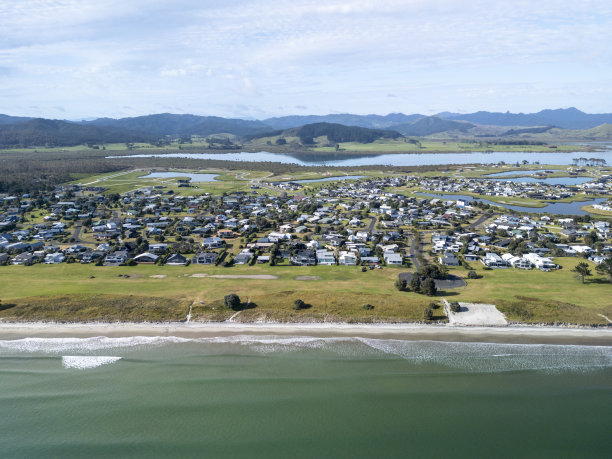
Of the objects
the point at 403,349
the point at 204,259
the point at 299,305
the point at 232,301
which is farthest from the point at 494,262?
the point at 204,259

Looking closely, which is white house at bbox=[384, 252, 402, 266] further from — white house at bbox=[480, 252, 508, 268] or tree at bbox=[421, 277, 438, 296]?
white house at bbox=[480, 252, 508, 268]

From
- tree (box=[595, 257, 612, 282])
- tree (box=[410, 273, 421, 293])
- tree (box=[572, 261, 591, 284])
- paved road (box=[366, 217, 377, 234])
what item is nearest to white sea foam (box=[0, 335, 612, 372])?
tree (box=[410, 273, 421, 293])

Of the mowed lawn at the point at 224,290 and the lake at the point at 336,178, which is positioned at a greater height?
the lake at the point at 336,178

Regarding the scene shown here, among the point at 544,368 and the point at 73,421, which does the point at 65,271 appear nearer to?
the point at 73,421

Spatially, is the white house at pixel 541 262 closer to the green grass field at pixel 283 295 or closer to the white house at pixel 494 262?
the green grass field at pixel 283 295

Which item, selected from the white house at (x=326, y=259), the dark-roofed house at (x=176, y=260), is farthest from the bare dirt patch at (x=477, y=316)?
the dark-roofed house at (x=176, y=260)

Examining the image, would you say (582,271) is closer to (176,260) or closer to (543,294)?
(543,294)
